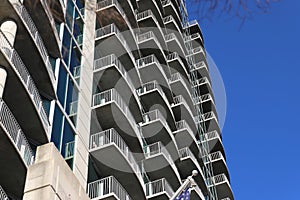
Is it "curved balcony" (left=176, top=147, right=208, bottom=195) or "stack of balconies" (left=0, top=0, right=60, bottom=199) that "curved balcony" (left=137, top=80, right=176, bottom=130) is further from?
"stack of balconies" (left=0, top=0, right=60, bottom=199)

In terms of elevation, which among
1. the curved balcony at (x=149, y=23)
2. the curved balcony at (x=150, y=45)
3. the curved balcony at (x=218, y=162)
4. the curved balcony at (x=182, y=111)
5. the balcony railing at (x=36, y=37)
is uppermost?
the curved balcony at (x=149, y=23)

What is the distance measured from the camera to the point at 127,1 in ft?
121

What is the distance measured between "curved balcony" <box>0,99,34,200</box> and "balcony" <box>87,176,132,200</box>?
4.54m

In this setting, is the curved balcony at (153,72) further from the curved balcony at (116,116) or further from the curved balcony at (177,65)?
the curved balcony at (116,116)

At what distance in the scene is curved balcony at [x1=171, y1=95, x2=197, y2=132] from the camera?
39.1 meters

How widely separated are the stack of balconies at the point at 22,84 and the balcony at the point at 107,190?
151 inches

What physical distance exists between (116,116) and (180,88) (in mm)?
13298

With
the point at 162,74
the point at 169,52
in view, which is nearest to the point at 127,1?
the point at 162,74

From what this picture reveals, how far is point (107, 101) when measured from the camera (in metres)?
28.5

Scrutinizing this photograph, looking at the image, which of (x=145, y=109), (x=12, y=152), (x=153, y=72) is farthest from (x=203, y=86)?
(x=12, y=152)

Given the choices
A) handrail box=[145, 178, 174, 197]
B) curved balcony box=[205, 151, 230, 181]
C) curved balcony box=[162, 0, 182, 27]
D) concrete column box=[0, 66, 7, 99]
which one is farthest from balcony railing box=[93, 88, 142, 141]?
curved balcony box=[162, 0, 182, 27]

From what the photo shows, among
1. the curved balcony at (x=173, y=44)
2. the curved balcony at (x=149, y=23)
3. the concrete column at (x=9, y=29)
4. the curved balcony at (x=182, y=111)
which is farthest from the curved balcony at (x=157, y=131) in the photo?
the concrete column at (x=9, y=29)

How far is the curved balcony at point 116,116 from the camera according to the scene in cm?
2767

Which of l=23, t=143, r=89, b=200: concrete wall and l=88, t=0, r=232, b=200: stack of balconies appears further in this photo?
l=88, t=0, r=232, b=200: stack of balconies
